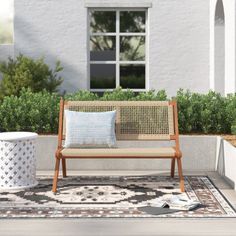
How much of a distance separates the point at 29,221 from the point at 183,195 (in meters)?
1.73

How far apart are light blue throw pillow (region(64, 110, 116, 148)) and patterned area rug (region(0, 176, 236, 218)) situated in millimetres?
440

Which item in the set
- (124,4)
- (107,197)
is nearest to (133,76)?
(124,4)

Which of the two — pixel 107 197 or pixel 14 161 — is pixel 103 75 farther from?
pixel 107 197

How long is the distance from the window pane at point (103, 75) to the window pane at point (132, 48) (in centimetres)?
33

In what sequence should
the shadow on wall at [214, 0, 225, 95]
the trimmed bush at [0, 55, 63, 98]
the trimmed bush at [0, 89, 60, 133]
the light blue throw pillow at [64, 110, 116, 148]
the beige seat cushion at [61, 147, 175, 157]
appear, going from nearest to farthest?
the beige seat cushion at [61, 147, 175, 157], the light blue throw pillow at [64, 110, 116, 148], the trimmed bush at [0, 89, 60, 133], the trimmed bush at [0, 55, 63, 98], the shadow on wall at [214, 0, 225, 95]

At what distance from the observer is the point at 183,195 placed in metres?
6.29

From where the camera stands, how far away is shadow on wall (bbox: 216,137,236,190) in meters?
6.66

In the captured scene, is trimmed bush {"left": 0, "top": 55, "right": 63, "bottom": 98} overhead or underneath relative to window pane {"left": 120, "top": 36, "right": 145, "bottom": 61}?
underneath

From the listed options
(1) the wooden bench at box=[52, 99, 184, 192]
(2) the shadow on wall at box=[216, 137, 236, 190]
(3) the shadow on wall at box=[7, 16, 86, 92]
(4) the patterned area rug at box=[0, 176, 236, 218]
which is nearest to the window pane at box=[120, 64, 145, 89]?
(3) the shadow on wall at box=[7, 16, 86, 92]

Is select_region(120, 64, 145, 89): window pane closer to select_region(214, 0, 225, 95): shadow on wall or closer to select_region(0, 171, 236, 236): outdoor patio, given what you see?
select_region(214, 0, 225, 95): shadow on wall

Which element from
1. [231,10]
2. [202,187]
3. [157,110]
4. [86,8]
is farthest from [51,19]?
[202,187]

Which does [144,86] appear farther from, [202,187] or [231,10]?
[202,187]

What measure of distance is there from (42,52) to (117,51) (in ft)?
4.84

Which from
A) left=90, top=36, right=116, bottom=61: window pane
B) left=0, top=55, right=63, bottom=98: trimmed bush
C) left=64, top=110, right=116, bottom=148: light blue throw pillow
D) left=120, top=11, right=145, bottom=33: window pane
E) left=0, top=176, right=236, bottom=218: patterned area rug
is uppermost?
left=120, top=11, right=145, bottom=33: window pane
